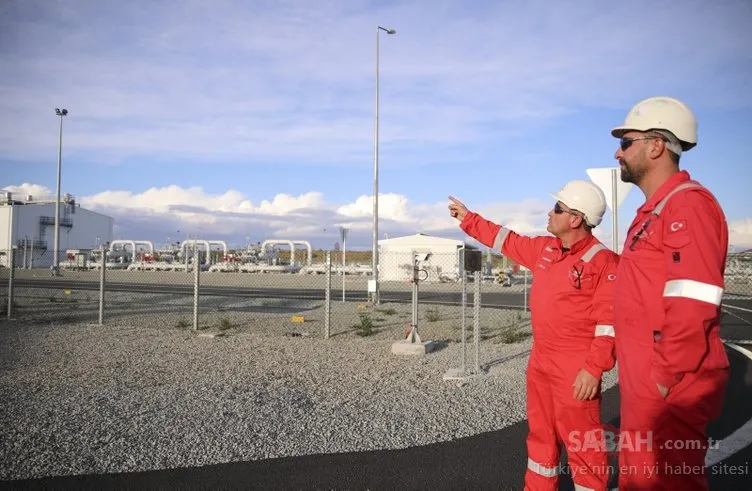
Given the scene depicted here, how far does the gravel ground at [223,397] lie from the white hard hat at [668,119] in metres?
3.57

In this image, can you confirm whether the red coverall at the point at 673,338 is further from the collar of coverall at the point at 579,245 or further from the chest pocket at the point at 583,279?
the collar of coverall at the point at 579,245

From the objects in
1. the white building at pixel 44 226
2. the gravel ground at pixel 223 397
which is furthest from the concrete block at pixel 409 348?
the white building at pixel 44 226

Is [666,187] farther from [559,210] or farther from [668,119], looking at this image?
[559,210]

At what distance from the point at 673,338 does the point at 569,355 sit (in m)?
1.43

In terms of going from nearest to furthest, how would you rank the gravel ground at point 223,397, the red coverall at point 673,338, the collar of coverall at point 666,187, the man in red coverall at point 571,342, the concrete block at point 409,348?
the red coverall at point 673,338 < the collar of coverall at point 666,187 < the man in red coverall at point 571,342 < the gravel ground at point 223,397 < the concrete block at point 409,348

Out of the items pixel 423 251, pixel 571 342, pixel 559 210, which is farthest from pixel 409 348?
pixel 423 251

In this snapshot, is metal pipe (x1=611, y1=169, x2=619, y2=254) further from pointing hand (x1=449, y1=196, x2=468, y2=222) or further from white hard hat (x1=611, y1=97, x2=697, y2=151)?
white hard hat (x1=611, y1=97, x2=697, y2=151)

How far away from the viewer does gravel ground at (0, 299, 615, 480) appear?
506 cm

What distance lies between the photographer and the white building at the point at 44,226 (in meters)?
65.0

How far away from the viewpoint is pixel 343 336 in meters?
12.9

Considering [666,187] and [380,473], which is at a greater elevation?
[666,187]

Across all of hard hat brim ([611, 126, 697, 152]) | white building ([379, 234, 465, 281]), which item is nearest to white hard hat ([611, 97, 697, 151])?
hard hat brim ([611, 126, 697, 152])

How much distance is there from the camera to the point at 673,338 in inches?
88.2

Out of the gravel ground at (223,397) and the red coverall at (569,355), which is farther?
the gravel ground at (223,397)
